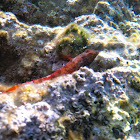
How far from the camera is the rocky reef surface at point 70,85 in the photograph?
5.85ft

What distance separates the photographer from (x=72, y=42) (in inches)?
115

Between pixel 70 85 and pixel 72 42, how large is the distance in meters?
1.16

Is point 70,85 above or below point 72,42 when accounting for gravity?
below

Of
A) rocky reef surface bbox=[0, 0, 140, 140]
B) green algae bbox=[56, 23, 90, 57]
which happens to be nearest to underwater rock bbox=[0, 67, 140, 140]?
rocky reef surface bbox=[0, 0, 140, 140]

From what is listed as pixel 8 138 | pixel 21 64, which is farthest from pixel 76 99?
pixel 21 64

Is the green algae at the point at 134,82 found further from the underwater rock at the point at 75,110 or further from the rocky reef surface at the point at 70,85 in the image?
the underwater rock at the point at 75,110

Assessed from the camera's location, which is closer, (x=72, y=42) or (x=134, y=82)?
(x=134, y=82)

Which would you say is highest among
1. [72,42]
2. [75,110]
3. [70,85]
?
[72,42]

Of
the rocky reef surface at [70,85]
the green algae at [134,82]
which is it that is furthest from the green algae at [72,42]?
the green algae at [134,82]

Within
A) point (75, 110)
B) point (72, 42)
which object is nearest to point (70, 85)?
point (75, 110)

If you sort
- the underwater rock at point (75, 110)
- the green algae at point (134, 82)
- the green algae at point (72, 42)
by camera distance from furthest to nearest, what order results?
1. the green algae at point (72, 42)
2. the green algae at point (134, 82)
3. the underwater rock at point (75, 110)

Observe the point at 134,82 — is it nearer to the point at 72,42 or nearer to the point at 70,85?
the point at 70,85

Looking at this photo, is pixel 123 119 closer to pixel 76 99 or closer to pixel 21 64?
pixel 76 99

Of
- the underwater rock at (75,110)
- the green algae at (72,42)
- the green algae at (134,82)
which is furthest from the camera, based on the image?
the green algae at (72,42)
